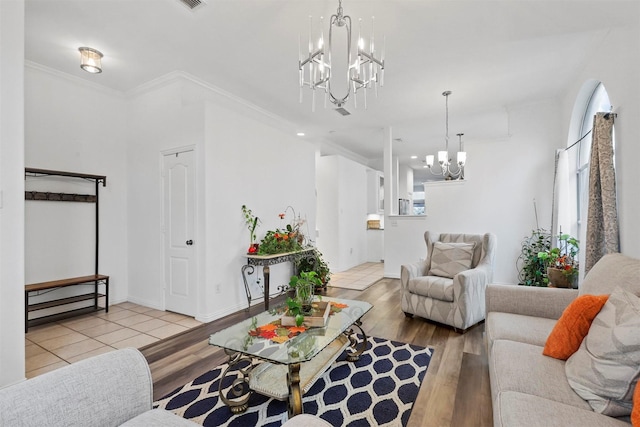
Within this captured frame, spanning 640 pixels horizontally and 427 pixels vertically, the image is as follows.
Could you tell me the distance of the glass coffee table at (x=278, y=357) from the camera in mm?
1702

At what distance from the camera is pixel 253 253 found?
396 centimetres

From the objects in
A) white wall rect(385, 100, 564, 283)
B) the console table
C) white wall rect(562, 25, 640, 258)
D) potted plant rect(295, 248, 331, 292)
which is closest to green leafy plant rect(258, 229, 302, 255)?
the console table

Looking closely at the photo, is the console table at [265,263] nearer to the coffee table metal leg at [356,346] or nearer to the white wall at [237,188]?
the white wall at [237,188]

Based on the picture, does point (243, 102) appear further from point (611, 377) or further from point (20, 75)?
point (611, 377)

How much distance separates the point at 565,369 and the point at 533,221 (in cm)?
369

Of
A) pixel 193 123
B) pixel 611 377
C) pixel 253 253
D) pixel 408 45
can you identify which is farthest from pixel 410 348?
pixel 193 123


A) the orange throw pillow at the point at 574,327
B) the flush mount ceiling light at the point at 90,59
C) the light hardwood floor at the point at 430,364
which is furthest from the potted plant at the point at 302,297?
the flush mount ceiling light at the point at 90,59

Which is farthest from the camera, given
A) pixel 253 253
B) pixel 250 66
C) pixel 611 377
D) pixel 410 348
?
pixel 253 253

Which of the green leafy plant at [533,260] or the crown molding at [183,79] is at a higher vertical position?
the crown molding at [183,79]

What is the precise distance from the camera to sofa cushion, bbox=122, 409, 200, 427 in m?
1.12

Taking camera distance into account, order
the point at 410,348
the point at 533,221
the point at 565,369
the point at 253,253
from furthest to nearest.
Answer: the point at 533,221
the point at 253,253
the point at 410,348
the point at 565,369

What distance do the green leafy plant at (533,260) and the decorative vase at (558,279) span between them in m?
0.70

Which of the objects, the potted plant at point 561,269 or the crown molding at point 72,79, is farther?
the crown molding at point 72,79

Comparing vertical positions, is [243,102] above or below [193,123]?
above
